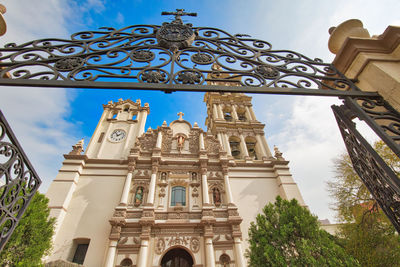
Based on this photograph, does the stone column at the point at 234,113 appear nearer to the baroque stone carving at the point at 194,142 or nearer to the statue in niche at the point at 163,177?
the baroque stone carving at the point at 194,142

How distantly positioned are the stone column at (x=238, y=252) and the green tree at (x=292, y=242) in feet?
9.03

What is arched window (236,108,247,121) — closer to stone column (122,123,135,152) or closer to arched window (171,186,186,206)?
arched window (171,186,186,206)

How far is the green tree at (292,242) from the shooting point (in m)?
6.16

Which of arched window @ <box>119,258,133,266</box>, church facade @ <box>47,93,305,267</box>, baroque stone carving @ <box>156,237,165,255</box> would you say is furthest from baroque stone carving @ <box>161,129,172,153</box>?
arched window @ <box>119,258,133,266</box>

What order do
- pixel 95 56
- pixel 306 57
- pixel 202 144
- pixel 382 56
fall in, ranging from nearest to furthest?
pixel 382 56 < pixel 95 56 < pixel 306 57 < pixel 202 144

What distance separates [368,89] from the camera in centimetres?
211

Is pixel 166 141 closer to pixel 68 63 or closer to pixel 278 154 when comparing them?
pixel 278 154

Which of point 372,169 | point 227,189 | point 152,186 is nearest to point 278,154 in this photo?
point 227,189

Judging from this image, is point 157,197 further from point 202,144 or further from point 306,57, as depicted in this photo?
point 306,57

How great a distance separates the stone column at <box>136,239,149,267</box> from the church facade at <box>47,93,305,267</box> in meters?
0.04

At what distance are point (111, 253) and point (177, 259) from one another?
3.30m

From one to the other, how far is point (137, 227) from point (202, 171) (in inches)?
199

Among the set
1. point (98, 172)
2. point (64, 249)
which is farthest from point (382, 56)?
point (98, 172)

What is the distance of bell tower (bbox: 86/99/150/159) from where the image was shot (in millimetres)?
13711
